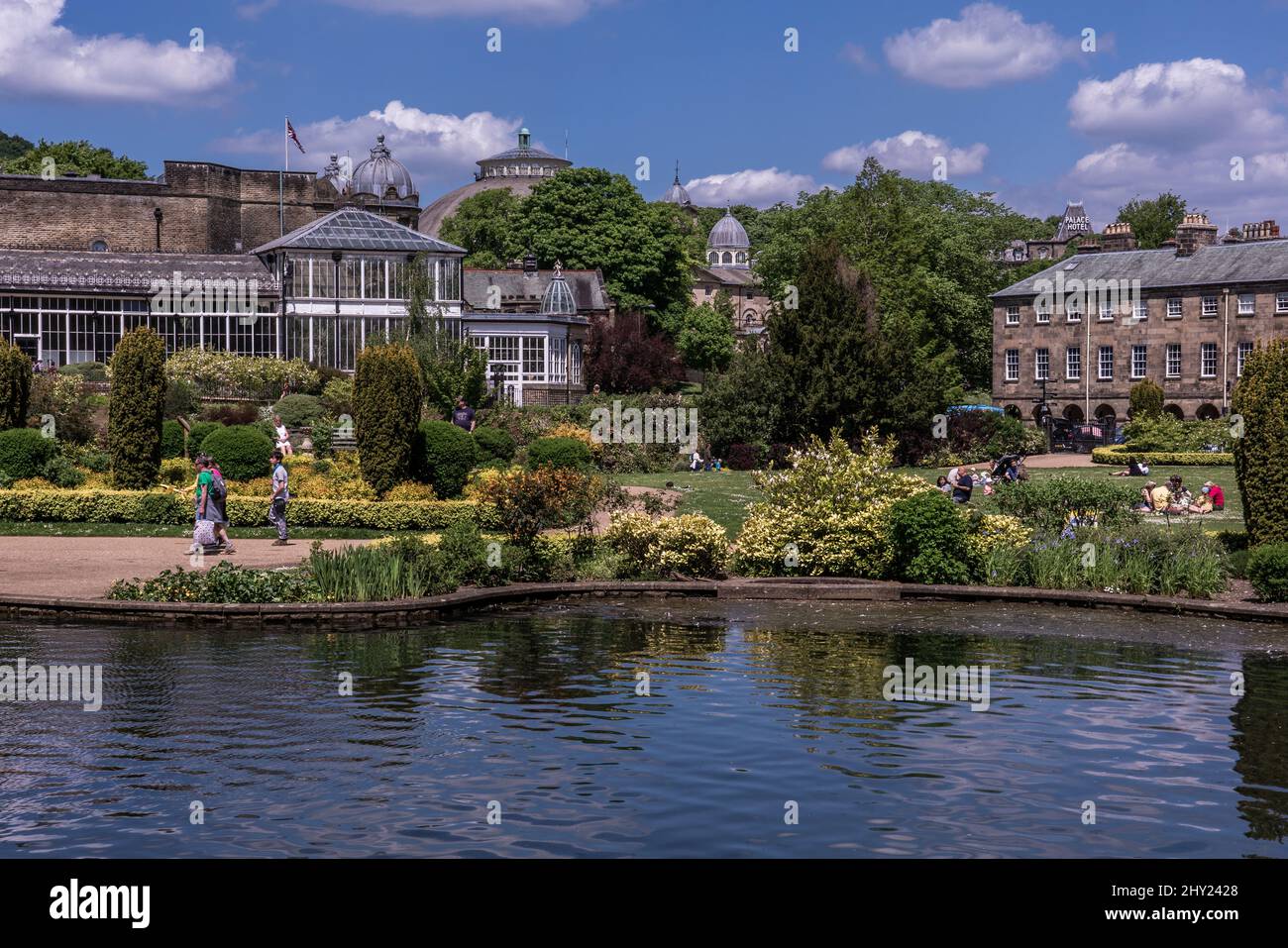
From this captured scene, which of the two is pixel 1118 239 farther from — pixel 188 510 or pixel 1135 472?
pixel 188 510

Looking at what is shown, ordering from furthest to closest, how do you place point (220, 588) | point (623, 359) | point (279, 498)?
point (623, 359)
point (279, 498)
point (220, 588)

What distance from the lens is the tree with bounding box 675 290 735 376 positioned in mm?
84312

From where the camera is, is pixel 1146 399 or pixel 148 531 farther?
pixel 1146 399

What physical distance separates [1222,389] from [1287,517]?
1903 inches

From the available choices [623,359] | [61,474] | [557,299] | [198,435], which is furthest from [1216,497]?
[557,299]

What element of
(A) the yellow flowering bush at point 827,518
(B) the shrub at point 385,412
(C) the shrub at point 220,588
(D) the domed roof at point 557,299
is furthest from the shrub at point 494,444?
(D) the domed roof at point 557,299

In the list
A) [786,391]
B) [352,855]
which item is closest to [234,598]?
[352,855]

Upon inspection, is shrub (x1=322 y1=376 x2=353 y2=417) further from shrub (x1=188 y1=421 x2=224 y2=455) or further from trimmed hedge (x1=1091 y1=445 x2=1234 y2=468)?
trimmed hedge (x1=1091 y1=445 x2=1234 y2=468)

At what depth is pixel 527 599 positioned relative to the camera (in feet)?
68.1

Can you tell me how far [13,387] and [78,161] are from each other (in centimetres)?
5332

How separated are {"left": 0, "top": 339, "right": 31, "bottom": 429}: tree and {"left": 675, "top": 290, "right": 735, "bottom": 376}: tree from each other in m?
53.4

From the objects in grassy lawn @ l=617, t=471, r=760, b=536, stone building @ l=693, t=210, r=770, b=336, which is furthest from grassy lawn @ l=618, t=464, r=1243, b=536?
stone building @ l=693, t=210, r=770, b=336

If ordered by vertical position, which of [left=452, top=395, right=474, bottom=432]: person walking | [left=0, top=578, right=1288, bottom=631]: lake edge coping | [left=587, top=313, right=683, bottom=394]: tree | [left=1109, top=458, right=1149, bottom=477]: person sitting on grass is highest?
[left=587, top=313, right=683, bottom=394]: tree
